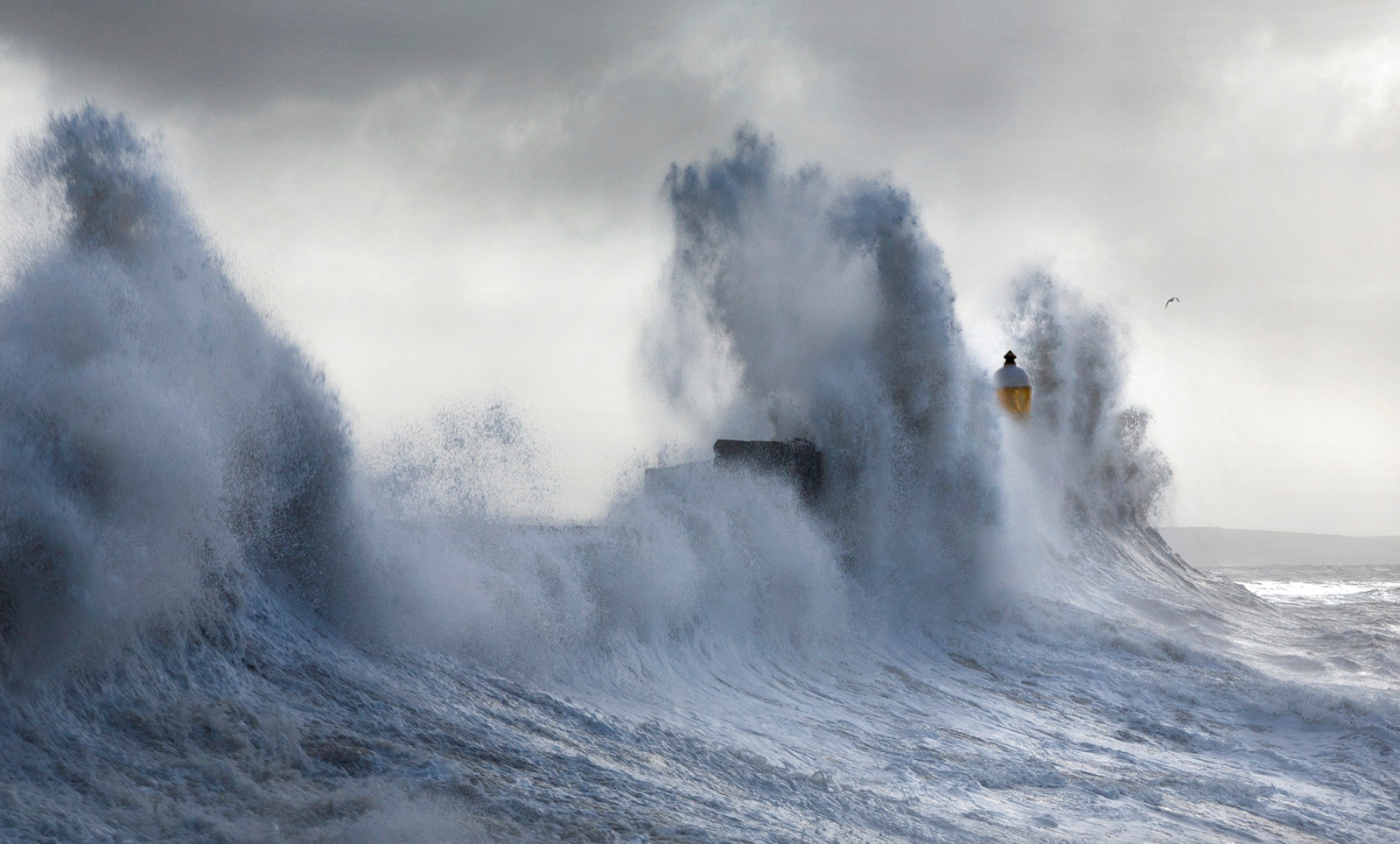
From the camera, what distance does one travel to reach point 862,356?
37.3 feet

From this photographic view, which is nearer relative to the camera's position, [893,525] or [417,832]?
[417,832]

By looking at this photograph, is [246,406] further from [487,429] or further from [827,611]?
[827,611]

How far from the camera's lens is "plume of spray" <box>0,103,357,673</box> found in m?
3.83

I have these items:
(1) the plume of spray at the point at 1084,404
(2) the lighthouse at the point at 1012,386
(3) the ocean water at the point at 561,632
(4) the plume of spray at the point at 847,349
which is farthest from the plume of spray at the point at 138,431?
(1) the plume of spray at the point at 1084,404

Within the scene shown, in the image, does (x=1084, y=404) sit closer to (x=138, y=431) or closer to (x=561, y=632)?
(x=561, y=632)

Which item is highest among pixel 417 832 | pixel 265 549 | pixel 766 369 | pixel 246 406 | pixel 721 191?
pixel 721 191

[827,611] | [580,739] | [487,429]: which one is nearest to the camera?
[580,739]

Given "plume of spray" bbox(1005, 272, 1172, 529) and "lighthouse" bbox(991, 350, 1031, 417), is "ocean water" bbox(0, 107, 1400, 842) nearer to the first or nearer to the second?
"lighthouse" bbox(991, 350, 1031, 417)

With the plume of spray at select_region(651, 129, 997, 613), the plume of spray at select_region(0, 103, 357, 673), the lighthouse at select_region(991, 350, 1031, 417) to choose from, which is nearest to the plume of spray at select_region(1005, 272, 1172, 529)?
the lighthouse at select_region(991, 350, 1031, 417)

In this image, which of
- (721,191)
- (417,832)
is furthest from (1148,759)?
(721,191)

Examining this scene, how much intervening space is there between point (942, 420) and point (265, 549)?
27.2ft

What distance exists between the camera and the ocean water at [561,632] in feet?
12.3

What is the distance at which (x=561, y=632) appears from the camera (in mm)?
6363

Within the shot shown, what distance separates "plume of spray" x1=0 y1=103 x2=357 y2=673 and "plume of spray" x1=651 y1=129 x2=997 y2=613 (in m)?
6.34
